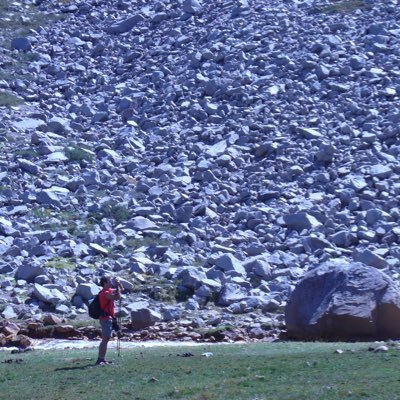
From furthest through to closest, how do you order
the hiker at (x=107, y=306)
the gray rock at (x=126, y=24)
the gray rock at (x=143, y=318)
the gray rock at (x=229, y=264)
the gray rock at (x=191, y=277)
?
the gray rock at (x=126, y=24) → the gray rock at (x=229, y=264) → the gray rock at (x=191, y=277) → the gray rock at (x=143, y=318) → the hiker at (x=107, y=306)

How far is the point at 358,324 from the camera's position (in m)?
20.0

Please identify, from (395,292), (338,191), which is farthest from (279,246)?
(395,292)

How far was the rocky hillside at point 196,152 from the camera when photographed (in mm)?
25156

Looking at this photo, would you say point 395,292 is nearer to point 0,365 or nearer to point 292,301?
point 292,301

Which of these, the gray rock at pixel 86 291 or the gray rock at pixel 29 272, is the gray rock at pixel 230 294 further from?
the gray rock at pixel 29 272

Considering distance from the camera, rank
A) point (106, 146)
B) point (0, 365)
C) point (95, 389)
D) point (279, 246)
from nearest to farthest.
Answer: point (95, 389) < point (0, 365) < point (279, 246) < point (106, 146)

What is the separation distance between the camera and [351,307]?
20047 mm

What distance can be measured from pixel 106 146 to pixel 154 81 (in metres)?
4.51

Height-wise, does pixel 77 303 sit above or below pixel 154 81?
below

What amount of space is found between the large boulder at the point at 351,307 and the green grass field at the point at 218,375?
165 centimetres

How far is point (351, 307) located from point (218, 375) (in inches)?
209

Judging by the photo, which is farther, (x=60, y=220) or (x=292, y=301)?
(x=60, y=220)

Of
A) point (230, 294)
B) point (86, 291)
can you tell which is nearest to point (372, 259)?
point (230, 294)

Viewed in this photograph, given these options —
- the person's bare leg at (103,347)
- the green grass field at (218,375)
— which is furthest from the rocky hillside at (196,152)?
the person's bare leg at (103,347)
